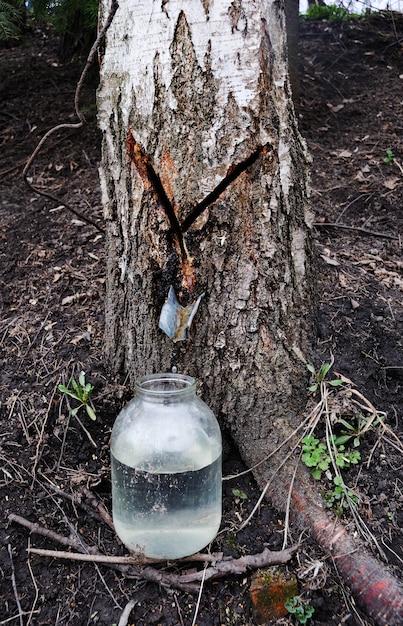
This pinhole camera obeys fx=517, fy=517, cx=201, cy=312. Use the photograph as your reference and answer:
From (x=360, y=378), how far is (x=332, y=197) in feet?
6.00

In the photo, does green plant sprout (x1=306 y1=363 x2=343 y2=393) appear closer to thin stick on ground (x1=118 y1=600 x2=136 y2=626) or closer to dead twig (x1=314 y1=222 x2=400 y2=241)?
thin stick on ground (x1=118 y1=600 x2=136 y2=626)

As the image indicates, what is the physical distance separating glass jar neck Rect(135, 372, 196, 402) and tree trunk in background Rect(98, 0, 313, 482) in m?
0.13

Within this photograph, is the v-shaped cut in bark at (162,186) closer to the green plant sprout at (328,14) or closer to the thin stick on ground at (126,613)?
the thin stick on ground at (126,613)

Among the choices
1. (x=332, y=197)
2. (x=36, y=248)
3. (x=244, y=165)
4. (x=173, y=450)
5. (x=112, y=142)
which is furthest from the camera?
(x=332, y=197)

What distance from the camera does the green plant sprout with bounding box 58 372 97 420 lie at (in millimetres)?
2039

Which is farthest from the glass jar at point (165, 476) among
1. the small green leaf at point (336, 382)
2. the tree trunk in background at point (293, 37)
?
the tree trunk in background at point (293, 37)

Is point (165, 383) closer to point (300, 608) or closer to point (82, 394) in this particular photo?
point (82, 394)

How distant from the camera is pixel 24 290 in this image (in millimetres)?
2689

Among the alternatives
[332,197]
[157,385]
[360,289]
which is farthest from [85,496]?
[332,197]

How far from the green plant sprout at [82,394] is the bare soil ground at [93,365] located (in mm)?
54

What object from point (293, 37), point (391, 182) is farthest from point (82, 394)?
point (293, 37)

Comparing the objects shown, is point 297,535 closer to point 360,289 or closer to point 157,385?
point 157,385

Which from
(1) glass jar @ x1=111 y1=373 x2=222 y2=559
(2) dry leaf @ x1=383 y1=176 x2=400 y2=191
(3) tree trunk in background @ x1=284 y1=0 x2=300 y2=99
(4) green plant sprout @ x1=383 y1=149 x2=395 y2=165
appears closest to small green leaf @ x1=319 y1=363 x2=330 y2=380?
(1) glass jar @ x1=111 y1=373 x2=222 y2=559

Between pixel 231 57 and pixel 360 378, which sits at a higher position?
pixel 231 57
